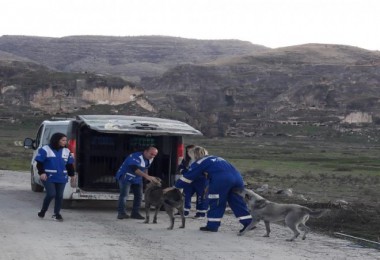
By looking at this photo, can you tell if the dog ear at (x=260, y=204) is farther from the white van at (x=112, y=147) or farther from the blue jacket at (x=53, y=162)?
the blue jacket at (x=53, y=162)

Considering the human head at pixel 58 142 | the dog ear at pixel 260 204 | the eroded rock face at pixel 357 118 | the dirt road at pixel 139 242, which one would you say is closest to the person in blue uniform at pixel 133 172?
the dirt road at pixel 139 242

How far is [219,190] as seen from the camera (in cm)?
1367

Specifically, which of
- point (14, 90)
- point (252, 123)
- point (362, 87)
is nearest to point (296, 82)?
point (362, 87)

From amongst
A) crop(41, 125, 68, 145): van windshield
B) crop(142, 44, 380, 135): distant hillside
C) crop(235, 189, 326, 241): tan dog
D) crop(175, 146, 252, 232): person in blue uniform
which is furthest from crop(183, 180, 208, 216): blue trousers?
crop(142, 44, 380, 135): distant hillside

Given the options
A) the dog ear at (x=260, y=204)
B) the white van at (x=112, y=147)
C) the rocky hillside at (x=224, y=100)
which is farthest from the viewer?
the rocky hillside at (x=224, y=100)

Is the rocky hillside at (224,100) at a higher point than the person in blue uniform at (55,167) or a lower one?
lower

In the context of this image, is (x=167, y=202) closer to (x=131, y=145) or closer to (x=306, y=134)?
(x=131, y=145)

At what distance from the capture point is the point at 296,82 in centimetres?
18800

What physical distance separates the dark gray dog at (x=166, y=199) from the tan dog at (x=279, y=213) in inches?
52.2

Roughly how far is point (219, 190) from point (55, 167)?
329cm

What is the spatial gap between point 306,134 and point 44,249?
4843 inches

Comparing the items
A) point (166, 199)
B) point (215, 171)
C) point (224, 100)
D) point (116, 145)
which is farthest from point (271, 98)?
point (215, 171)

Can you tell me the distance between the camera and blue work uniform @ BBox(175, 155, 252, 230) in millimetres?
13641

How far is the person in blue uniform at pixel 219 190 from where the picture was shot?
44.8 feet
